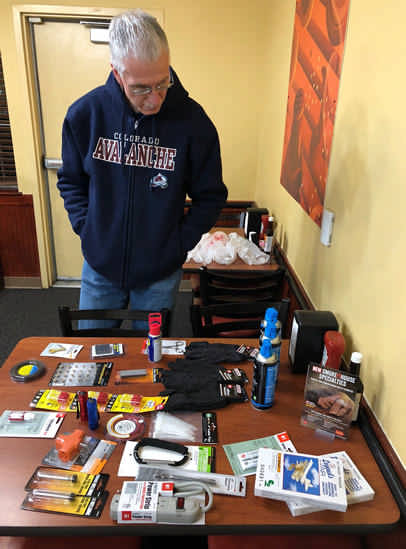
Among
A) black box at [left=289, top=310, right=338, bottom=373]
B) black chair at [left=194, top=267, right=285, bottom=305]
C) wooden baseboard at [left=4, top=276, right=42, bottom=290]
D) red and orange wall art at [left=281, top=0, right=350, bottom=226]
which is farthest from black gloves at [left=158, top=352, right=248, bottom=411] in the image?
wooden baseboard at [left=4, top=276, right=42, bottom=290]

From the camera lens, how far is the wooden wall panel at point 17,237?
357 cm

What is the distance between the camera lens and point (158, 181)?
1.61 metres

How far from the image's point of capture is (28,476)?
94 centimetres

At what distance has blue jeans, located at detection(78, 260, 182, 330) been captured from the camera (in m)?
1.74

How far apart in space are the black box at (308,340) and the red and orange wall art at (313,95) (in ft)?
1.85

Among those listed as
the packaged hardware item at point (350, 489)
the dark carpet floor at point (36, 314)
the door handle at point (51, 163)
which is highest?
the door handle at point (51, 163)

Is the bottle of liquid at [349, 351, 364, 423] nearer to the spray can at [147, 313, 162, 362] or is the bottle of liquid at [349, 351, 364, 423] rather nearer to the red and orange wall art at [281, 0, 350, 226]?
the spray can at [147, 313, 162, 362]

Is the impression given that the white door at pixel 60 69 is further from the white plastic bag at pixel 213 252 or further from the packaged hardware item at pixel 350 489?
the packaged hardware item at pixel 350 489

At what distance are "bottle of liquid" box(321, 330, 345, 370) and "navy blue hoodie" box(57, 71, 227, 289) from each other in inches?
27.6

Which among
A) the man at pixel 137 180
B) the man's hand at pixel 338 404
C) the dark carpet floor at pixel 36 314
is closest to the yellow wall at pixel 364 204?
the man's hand at pixel 338 404

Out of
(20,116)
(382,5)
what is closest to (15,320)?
(20,116)

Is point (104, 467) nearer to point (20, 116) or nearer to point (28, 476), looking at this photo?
point (28, 476)

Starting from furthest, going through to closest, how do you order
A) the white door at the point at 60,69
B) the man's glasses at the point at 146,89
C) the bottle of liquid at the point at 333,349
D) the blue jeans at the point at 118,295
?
the white door at the point at 60,69 → the blue jeans at the point at 118,295 → the man's glasses at the point at 146,89 → the bottle of liquid at the point at 333,349

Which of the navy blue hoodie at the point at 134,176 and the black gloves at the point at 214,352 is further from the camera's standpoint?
the navy blue hoodie at the point at 134,176
